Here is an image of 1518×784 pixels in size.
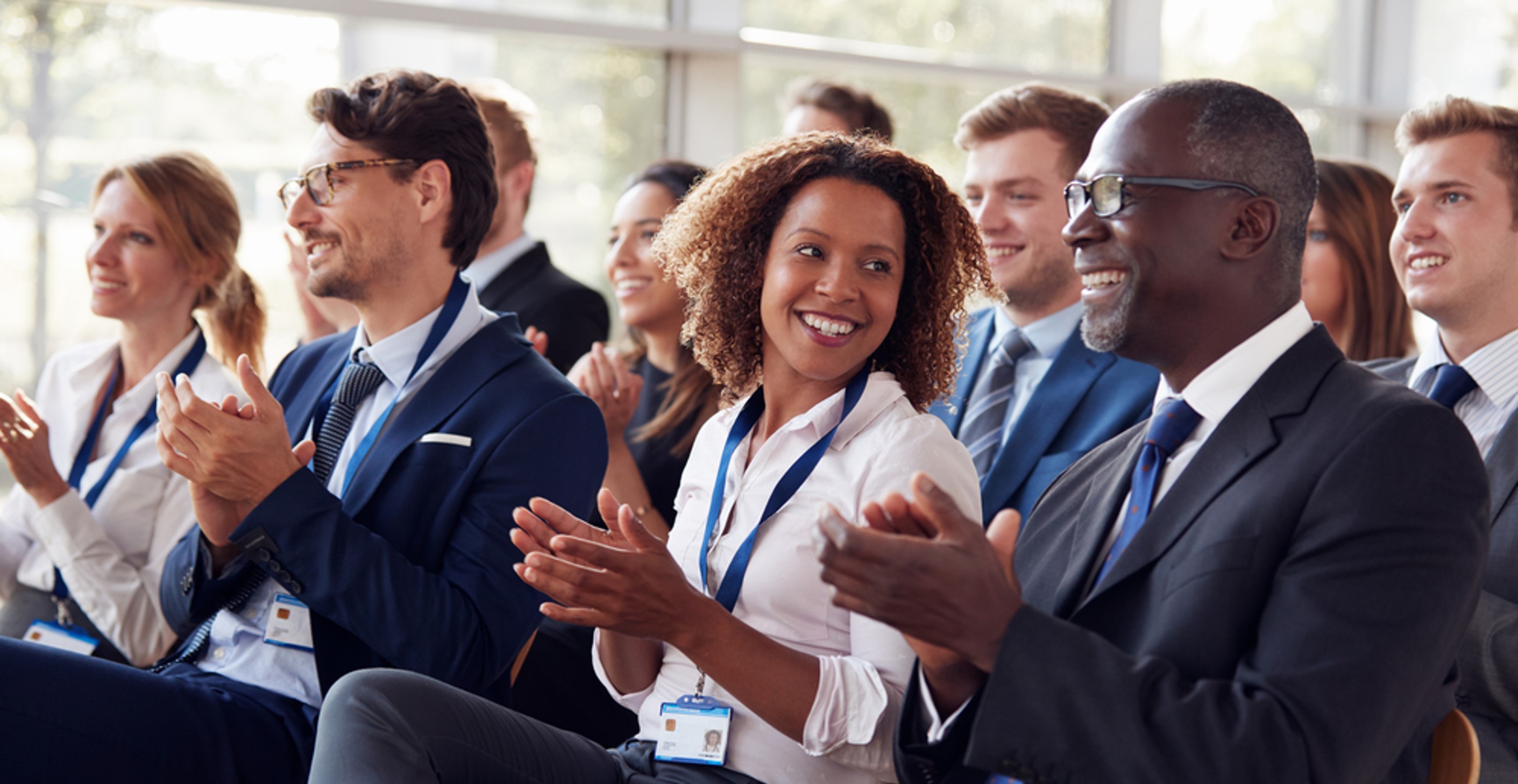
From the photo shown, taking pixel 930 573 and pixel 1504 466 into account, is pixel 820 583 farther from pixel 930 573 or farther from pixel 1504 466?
pixel 1504 466

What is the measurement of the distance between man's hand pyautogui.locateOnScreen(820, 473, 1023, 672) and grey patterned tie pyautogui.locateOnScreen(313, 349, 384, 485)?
1385 millimetres

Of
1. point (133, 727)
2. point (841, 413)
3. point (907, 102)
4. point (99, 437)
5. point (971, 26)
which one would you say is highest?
point (971, 26)

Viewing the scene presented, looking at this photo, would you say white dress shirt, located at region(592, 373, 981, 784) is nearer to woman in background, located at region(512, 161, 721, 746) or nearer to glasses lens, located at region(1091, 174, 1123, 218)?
glasses lens, located at region(1091, 174, 1123, 218)

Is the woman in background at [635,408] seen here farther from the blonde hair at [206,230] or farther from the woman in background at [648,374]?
the blonde hair at [206,230]

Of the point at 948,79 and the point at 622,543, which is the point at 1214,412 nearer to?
the point at 622,543

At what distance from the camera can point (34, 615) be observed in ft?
9.50

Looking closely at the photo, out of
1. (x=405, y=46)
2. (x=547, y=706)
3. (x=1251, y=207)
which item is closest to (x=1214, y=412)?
(x=1251, y=207)

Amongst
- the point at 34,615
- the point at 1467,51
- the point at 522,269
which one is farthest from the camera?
the point at 1467,51

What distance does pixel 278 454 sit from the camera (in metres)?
1.97

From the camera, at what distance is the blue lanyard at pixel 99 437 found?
9.32ft

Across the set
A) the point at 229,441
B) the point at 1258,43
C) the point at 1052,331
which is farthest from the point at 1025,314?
the point at 1258,43

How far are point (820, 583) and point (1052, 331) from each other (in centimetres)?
146

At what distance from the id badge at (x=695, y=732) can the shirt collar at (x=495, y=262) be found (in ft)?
7.29

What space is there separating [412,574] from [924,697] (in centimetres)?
96
